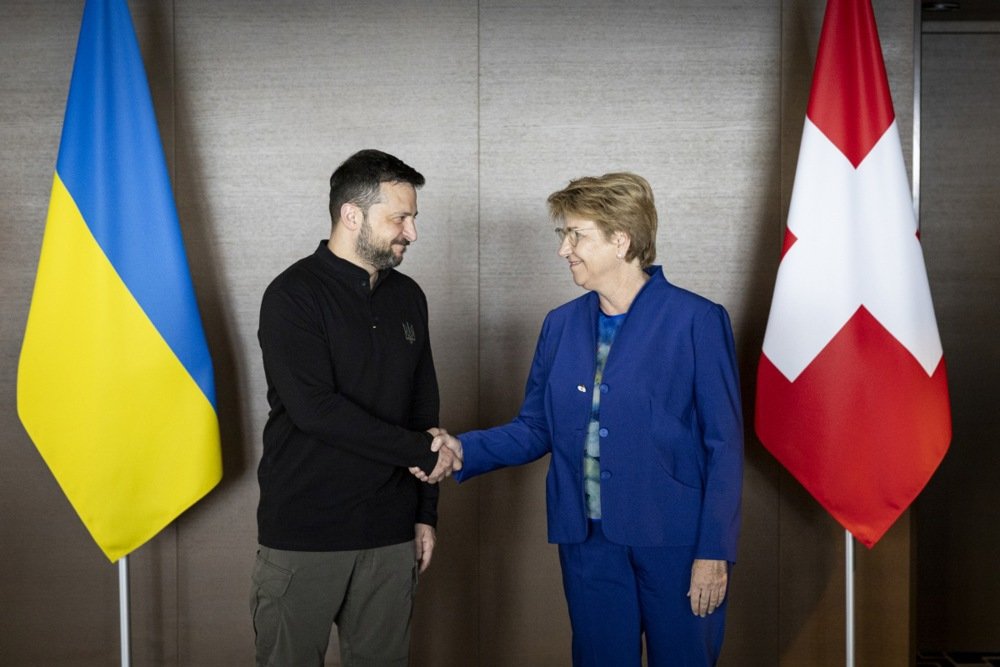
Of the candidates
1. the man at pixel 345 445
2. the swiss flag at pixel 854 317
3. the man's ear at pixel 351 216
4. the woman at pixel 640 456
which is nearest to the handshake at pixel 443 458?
the man at pixel 345 445

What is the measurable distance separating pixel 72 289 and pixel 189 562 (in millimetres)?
988

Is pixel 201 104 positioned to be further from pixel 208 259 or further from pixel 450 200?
pixel 450 200

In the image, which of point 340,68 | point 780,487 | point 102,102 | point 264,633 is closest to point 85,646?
point 264,633

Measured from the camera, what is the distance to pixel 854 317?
2742 mm

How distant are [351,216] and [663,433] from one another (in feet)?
2.91

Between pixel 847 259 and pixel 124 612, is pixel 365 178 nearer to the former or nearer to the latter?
pixel 847 259

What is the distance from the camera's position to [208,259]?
311 cm

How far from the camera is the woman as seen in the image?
217cm

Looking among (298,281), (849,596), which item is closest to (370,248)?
(298,281)

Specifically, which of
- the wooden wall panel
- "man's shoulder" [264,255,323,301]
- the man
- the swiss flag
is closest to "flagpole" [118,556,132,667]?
the man

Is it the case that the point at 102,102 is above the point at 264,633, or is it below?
above

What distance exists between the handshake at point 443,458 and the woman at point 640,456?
0.85 ft

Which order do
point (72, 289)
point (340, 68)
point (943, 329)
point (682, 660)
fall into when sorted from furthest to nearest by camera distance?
point (943, 329)
point (340, 68)
point (72, 289)
point (682, 660)

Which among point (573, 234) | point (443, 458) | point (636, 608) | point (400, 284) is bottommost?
point (636, 608)
